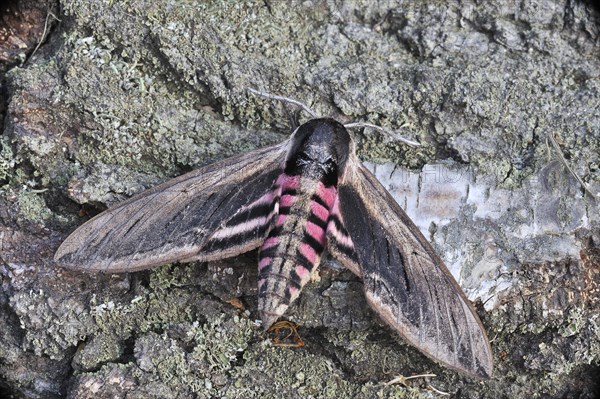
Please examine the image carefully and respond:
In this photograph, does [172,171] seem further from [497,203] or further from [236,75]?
[497,203]

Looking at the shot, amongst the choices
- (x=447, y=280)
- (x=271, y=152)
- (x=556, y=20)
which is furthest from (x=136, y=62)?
(x=556, y=20)

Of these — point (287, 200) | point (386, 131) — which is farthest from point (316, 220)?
point (386, 131)

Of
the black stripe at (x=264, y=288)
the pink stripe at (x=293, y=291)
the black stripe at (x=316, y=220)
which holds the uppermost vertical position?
the black stripe at (x=316, y=220)

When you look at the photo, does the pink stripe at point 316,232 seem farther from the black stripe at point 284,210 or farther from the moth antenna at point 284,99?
the moth antenna at point 284,99

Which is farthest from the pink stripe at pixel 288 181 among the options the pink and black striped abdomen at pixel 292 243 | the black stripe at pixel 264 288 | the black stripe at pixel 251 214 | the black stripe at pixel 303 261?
the black stripe at pixel 264 288

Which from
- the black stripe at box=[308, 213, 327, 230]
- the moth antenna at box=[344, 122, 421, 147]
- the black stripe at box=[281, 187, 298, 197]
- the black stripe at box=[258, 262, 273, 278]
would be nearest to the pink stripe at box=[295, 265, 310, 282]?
the black stripe at box=[258, 262, 273, 278]

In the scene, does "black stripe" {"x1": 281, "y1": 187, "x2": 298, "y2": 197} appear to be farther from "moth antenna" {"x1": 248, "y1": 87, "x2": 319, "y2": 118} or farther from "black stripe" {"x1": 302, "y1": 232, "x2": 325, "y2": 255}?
"moth antenna" {"x1": 248, "y1": 87, "x2": 319, "y2": 118}

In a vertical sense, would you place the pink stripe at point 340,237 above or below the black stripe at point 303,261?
above
